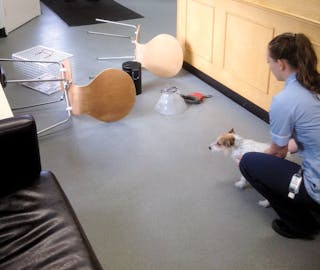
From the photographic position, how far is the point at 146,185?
233 cm

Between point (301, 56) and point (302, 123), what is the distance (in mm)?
270

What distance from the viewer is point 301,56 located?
1660mm

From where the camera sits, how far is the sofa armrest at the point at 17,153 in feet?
5.12

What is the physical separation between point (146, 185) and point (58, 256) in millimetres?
1073

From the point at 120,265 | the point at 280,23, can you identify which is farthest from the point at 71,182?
→ the point at 280,23

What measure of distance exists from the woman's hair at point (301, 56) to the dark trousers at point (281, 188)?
379 millimetres

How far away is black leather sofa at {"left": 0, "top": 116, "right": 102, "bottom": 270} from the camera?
4.20 feet

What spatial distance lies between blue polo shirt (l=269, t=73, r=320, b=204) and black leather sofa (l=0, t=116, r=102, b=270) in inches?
35.8

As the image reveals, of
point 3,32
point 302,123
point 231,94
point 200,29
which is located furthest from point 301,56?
point 3,32

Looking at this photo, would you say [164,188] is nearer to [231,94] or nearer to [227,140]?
[227,140]

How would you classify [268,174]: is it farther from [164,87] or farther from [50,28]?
[50,28]

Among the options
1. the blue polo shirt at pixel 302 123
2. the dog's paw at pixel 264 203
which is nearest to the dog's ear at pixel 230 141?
the dog's paw at pixel 264 203

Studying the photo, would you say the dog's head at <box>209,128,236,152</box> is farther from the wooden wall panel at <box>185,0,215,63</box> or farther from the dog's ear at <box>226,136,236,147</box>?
the wooden wall panel at <box>185,0,215,63</box>

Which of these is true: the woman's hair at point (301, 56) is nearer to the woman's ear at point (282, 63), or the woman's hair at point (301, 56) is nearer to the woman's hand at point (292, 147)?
the woman's ear at point (282, 63)
